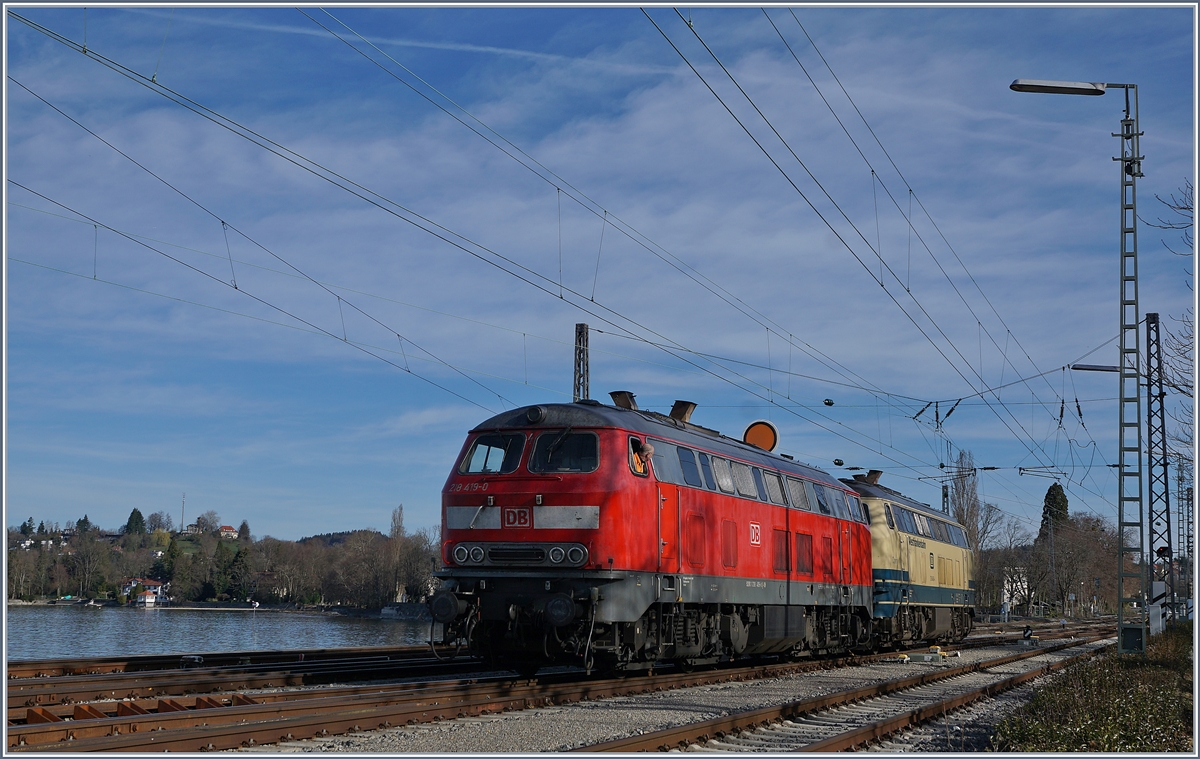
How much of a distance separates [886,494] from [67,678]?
21.9 meters

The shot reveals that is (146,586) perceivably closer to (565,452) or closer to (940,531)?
(940,531)

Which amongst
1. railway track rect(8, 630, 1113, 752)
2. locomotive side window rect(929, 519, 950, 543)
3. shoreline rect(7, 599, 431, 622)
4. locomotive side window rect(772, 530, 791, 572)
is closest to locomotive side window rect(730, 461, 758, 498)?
locomotive side window rect(772, 530, 791, 572)

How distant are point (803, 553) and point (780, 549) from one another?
1.46 metres

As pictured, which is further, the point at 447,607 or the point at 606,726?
the point at 447,607

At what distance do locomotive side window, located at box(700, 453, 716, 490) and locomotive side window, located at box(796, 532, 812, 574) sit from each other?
4.32 metres

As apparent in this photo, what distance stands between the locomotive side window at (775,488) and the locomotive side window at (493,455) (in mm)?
6449

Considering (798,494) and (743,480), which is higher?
(743,480)

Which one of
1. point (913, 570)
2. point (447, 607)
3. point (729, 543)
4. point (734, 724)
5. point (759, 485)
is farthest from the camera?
point (913, 570)

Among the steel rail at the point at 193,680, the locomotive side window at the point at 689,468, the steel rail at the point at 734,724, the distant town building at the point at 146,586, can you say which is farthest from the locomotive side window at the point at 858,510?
A: the distant town building at the point at 146,586

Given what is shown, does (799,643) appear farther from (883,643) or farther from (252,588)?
(252,588)

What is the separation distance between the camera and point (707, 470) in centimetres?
1853

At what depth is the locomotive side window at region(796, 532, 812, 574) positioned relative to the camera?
22.0 meters

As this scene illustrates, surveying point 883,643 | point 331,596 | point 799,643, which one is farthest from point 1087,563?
point 799,643

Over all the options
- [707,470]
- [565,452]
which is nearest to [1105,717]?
[565,452]
